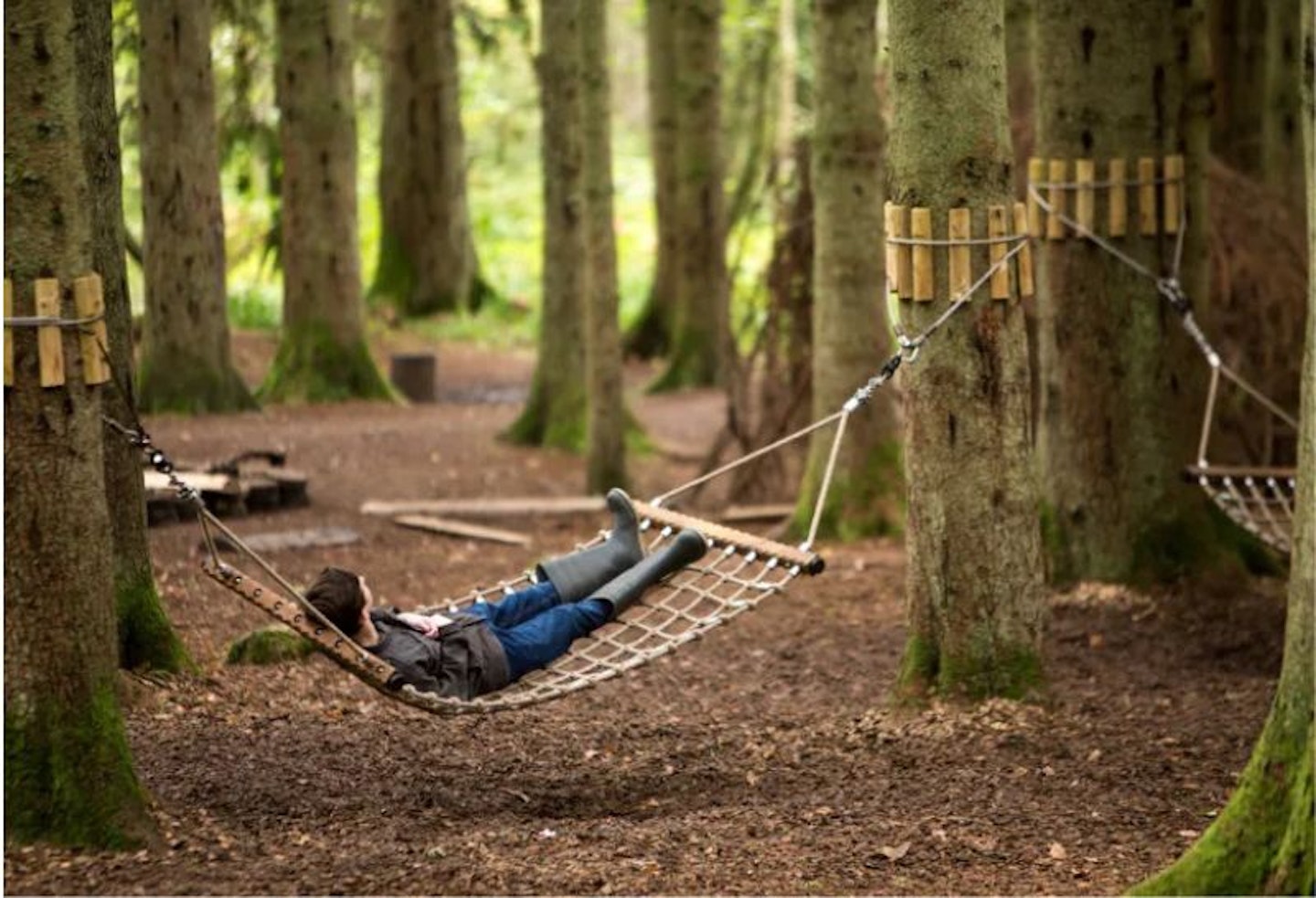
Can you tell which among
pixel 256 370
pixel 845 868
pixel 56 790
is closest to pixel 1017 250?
pixel 845 868

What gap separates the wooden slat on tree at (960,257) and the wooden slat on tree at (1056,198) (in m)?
2.10

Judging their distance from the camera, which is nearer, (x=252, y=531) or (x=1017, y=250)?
(x=1017, y=250)

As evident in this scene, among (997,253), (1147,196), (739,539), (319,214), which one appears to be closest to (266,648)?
(739,539)

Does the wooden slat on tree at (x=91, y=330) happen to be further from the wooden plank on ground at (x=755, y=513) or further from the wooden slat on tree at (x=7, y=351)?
the wooden plank on ground at (x=755, y=513)

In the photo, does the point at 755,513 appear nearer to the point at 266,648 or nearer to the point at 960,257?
the point at 266,648

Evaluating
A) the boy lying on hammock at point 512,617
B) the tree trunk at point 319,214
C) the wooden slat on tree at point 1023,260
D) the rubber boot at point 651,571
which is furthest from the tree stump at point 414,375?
the wooden slat on tree at point 1023,260

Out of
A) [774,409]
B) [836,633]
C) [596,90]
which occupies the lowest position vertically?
[836,633]

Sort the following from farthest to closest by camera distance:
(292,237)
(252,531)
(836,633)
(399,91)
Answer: (399,91) → (292,237) → (252,531) → (836,633)

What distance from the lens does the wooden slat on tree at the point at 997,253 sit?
6.44 metres

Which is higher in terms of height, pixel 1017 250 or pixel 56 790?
pixel 1017 250

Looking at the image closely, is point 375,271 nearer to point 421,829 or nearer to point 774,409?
point 774,409

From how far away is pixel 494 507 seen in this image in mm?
11711

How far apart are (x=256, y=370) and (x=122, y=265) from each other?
971 centimetres

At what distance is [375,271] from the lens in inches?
787
